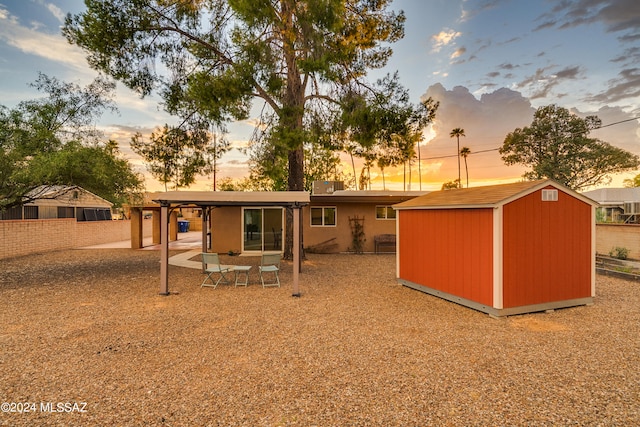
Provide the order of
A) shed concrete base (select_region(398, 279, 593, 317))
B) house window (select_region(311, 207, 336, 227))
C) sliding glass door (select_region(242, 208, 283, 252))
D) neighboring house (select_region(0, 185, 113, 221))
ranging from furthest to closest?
neighboring house (select_region(0, 185, 113, 221)) → house window (select_region(311, 207, 336, 227)) → sliding glass door (select_region(242, 208, 283, 252)) → shed concrete base (select_region(398, 279, 593, 317))

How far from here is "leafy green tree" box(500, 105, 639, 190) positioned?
85.1ft

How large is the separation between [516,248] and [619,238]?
9.27 meters

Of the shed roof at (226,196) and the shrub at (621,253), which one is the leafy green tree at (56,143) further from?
the shrub at (621,253)

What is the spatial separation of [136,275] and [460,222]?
8.68 metres

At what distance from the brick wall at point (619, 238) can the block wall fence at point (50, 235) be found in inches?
899

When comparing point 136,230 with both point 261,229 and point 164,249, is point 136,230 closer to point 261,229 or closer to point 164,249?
point 261,229

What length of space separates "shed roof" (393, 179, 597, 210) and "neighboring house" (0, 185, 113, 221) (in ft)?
47.1

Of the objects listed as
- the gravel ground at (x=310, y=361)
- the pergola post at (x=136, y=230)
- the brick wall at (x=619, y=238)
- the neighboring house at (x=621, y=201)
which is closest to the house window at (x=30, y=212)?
the pergola post at (x=136, y=230)

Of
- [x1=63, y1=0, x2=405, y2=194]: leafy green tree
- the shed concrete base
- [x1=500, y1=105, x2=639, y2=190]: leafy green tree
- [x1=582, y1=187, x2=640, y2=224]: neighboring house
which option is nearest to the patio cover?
[x1=63, y1=0, x2=405, y2=194]: leafy green tree

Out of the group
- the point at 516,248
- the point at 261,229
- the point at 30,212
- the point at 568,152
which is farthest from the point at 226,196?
the point at 568,152

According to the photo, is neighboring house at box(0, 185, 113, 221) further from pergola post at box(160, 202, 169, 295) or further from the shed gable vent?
the shed gable vent

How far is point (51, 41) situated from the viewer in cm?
1048

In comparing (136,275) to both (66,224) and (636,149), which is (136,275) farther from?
(636,149)

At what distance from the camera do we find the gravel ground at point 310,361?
9.15 feet
